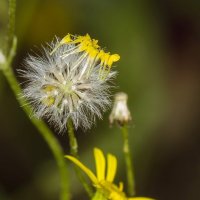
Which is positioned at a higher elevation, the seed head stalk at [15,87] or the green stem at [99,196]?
the seed head stalk at [15,87]

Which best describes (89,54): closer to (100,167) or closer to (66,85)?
(66,85)

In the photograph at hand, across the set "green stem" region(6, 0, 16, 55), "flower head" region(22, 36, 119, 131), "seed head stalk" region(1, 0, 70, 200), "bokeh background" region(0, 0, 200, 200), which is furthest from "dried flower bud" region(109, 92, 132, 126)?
"bokeh background" region(0, 0, 200, 200)

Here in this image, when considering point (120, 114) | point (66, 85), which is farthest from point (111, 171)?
point (66, 85)

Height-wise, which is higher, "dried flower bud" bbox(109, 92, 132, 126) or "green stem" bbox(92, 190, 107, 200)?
"dried flower bud" bbox(109, 92, 132, 126)

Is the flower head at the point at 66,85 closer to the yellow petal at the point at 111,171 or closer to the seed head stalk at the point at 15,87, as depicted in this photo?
the seed head stalk at the point at 15,87

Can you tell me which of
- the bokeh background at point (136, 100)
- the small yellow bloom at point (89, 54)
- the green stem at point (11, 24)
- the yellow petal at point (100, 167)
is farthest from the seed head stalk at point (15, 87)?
the bokeh background at point (136, 100)

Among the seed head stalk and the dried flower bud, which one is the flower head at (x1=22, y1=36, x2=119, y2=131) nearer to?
the seed head stalk
